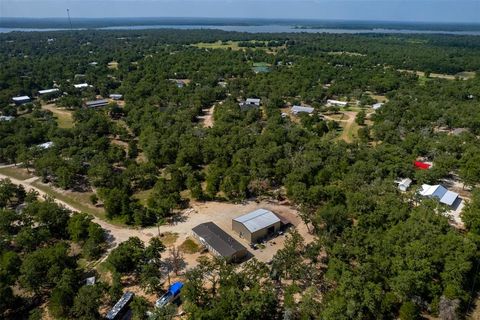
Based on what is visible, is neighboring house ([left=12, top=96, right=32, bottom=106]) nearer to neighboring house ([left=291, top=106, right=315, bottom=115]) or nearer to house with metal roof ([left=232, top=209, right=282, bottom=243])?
neighboring house ([left=291, top=106, right=315, bottom=115])

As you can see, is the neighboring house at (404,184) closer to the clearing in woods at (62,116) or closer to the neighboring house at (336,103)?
the neighboring house at (336,103)

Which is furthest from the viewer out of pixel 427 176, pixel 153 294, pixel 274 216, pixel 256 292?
pixel 427 176

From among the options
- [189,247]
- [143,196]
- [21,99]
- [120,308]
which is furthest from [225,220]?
[21,99]

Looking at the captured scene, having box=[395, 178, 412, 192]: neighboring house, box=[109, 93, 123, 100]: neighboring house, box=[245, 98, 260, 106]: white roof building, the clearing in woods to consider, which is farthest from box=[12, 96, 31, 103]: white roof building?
box=[395, 178, 412, 192]: neighboring house

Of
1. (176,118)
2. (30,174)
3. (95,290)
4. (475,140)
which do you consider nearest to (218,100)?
(176,118)

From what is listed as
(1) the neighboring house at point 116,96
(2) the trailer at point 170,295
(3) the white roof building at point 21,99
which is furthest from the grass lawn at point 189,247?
(3) the white roof building at point 21,99

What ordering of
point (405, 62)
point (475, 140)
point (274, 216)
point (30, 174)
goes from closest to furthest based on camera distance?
point (274, 216)
point (30, 174)
point (475, 140)
point (405, 62)

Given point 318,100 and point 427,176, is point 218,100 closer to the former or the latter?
point 318,100

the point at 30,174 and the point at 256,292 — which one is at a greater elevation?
the point at 256,292

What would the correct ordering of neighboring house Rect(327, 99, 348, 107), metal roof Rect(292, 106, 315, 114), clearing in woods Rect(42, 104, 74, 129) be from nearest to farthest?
clearing in woods Rect(42, 104, 74, 129) < metal roof Rect(292, 106, 315, 114) < neighboring house Rect(327, 99, 348, 107)
